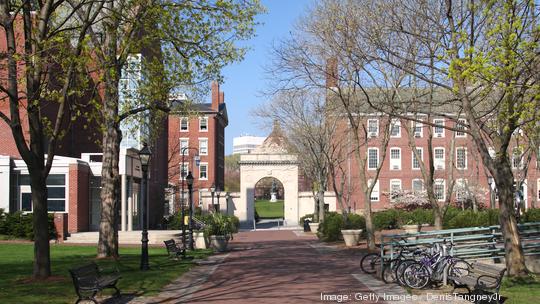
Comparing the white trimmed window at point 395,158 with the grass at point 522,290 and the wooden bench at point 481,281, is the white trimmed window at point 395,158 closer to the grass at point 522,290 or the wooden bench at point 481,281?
the grass at point 522,290

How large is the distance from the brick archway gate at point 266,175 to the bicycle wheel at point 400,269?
181 ft

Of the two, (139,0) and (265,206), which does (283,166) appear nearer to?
(265,206)

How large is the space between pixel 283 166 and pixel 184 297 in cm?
5742

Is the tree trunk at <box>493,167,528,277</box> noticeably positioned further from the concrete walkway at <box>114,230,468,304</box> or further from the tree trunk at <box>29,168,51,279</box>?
the tree trunk at <box>29,168,51,279</box>

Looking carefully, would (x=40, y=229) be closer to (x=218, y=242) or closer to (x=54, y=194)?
(x=218, y=242)

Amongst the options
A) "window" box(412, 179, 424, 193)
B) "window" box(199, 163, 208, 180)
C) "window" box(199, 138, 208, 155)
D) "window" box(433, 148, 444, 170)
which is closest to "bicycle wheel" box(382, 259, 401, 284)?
"window" box(412, 179, 424, 193)

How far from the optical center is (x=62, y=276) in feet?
52.9

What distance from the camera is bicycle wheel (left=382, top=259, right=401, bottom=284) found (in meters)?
15.7

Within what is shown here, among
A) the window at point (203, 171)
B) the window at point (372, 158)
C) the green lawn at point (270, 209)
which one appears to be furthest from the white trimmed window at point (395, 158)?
the green lawn at point (270, 209)

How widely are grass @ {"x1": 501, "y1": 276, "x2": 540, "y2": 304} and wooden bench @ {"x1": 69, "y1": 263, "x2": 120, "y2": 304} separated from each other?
24.2 ft

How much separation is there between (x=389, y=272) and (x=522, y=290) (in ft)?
11.9

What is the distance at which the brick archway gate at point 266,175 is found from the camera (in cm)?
7056

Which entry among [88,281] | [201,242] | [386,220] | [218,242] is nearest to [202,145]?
[386,220]

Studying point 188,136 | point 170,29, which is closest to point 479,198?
point 188,136
